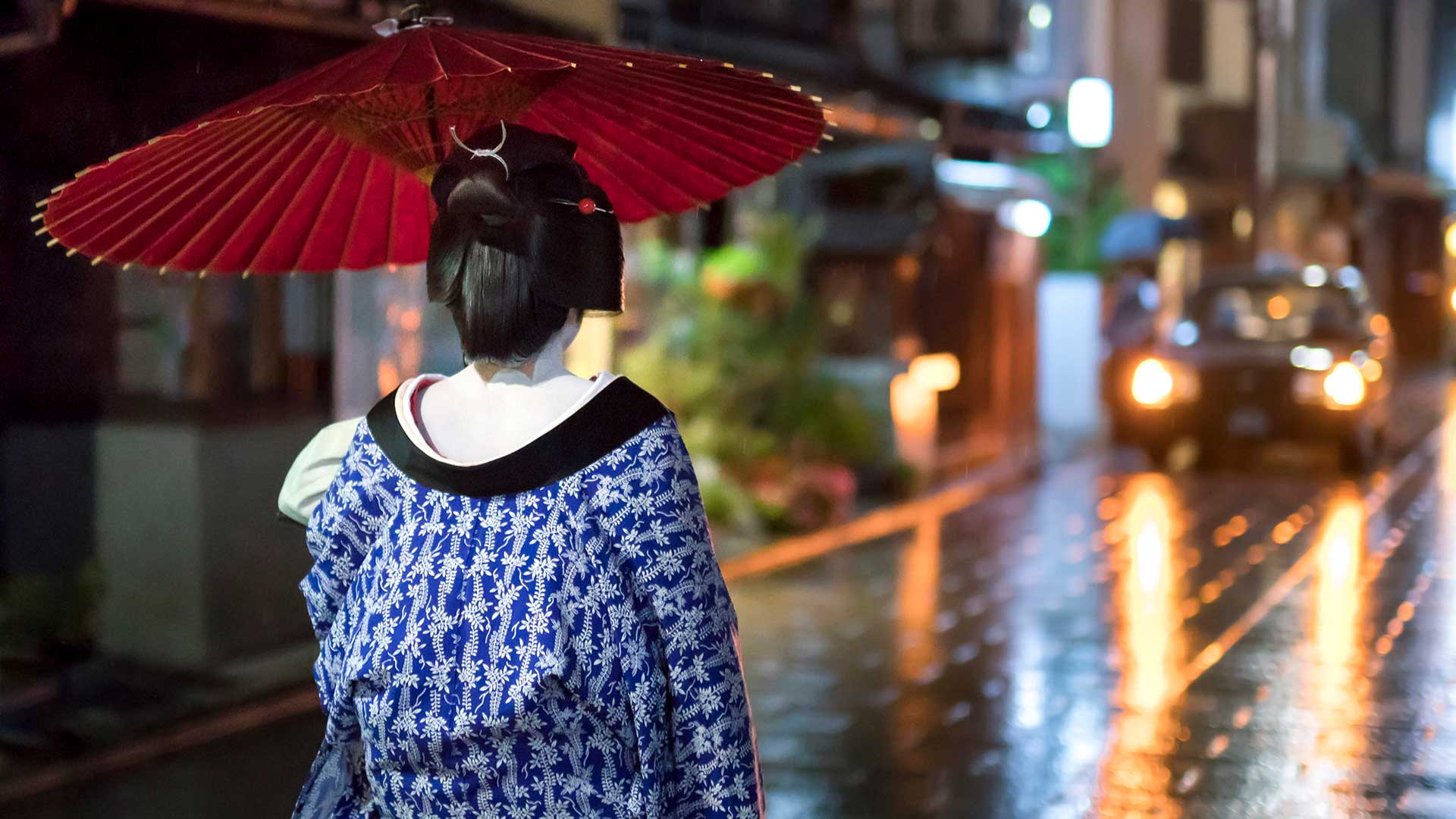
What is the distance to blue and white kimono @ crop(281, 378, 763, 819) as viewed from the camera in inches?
82.9

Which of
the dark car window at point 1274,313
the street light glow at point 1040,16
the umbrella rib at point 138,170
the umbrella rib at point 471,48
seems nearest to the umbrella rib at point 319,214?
the umbrella rib at point 138,170

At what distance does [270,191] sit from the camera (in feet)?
8.96

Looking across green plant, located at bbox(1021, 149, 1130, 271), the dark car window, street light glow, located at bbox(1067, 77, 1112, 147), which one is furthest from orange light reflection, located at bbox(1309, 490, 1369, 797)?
street light glow, located at bbox(1067, 77, 1112, 147)

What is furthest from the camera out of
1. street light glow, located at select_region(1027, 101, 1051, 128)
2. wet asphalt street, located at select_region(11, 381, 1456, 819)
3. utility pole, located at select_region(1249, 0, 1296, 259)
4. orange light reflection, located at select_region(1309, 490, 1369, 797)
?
utility pole, located at select_region(1249, 0, 1296, 259)

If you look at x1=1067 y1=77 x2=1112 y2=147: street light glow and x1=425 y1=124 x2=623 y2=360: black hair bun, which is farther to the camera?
x1=1067 y1=77 x2=1112 y2=147: street light glow

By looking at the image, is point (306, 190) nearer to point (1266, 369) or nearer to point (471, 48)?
point (471, 48)

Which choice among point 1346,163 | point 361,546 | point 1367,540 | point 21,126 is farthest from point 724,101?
point 1346,163

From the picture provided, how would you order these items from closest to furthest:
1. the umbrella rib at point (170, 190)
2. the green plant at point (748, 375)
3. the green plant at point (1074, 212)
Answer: the umbrella rib at point (170, 190) < the green plant at point (748, 375) < the green plant at point (1074, 212)

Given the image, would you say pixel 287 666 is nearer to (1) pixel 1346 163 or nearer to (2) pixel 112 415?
(2) pixel 112 415

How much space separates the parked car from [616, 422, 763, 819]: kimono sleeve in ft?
43.1

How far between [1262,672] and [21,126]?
5.46 meters

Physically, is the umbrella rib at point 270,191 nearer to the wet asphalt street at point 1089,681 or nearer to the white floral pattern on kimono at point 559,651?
the white floral pattern on kimono at point 559,651

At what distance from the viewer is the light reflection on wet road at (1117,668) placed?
5.46 m

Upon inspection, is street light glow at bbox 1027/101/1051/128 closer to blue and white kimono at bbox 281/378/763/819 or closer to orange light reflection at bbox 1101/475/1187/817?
orange light reflection at bbox 1101/475/1187/817
